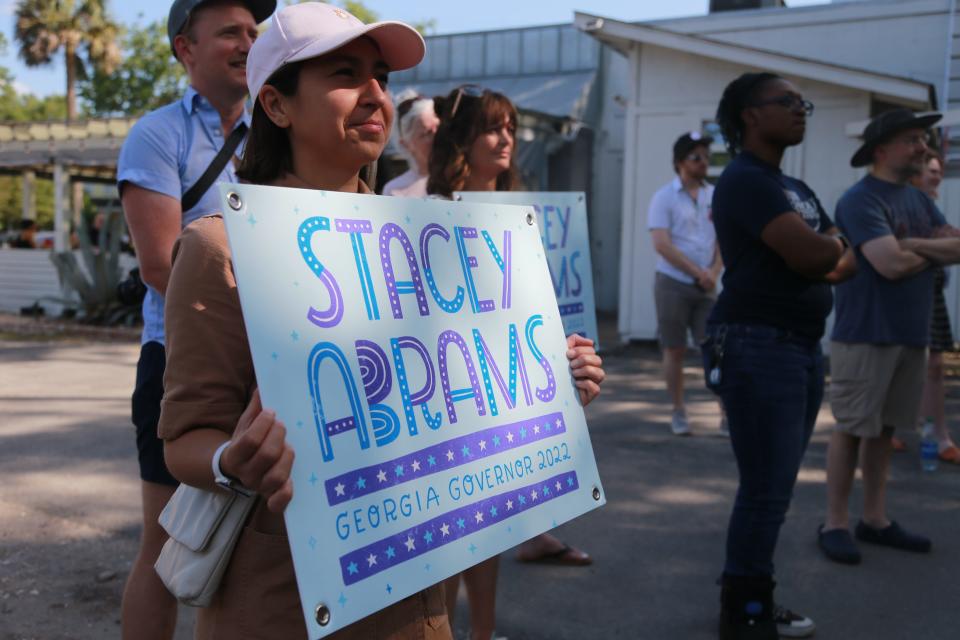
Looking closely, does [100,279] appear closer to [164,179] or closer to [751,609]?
[164,179]

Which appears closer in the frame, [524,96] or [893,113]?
[893,113]

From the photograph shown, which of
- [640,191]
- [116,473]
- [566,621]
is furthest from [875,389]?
[640,191]

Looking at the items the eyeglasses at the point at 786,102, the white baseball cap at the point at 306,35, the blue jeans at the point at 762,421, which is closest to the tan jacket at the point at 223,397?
the white baseball cap at the point at 306,35

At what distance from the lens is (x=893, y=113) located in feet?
14.1

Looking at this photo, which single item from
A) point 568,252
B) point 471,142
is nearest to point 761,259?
point 568,252

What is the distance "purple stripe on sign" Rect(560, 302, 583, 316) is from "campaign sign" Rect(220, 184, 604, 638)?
4.40 feet

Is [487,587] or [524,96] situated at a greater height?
[524,96]

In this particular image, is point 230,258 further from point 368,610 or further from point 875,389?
point 875,389

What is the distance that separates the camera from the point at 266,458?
1.33m

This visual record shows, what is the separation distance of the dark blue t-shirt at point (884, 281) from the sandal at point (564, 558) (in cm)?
165

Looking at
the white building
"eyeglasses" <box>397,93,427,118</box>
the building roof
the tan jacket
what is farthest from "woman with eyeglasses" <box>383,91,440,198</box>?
the building roof

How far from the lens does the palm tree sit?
3694 cm

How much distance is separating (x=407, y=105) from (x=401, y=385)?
3.19m

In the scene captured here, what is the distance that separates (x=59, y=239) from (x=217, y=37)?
53.4 feet
